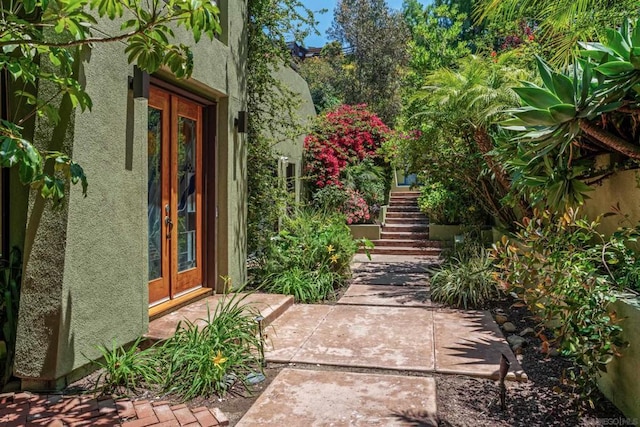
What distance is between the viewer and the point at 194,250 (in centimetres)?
630

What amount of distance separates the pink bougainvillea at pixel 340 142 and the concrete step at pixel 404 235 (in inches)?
74.1

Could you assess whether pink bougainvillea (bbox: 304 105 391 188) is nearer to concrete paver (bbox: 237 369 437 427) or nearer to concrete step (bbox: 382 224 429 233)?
concrete step (bbox: 382 224 429 233)

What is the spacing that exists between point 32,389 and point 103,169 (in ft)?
5.83

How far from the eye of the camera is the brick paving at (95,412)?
312 cm

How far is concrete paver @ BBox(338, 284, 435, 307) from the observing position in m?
6.70

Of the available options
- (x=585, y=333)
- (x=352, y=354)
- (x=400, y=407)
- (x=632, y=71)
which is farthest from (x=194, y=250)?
(x=632, y=71)

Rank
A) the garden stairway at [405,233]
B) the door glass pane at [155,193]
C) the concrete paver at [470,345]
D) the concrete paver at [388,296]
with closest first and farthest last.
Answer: the concrete paver at [470,345] < the door glass pane at [155,193] < the concrete paver at [388,296] < the garden stairway at [405,233]

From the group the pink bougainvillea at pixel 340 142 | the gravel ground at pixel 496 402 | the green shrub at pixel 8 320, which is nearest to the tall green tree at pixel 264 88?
the gravel ground at pixel 496 402

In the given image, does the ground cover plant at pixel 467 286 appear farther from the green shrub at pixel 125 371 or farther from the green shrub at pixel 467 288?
the green shrub at pixel 125 371

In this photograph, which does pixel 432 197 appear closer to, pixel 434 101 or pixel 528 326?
pixel 434 101

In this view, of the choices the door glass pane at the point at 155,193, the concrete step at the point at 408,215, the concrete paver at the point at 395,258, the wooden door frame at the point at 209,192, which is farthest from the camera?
the concrete step at the point at 408,215

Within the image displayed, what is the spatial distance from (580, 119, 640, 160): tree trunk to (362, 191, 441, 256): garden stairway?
26.0 ft

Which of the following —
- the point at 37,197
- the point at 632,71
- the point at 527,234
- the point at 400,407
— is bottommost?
the point at 400,407

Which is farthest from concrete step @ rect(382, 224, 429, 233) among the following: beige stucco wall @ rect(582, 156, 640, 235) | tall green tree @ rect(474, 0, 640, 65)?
beige stucco wall @ rect(582, 156, 640, 235)
